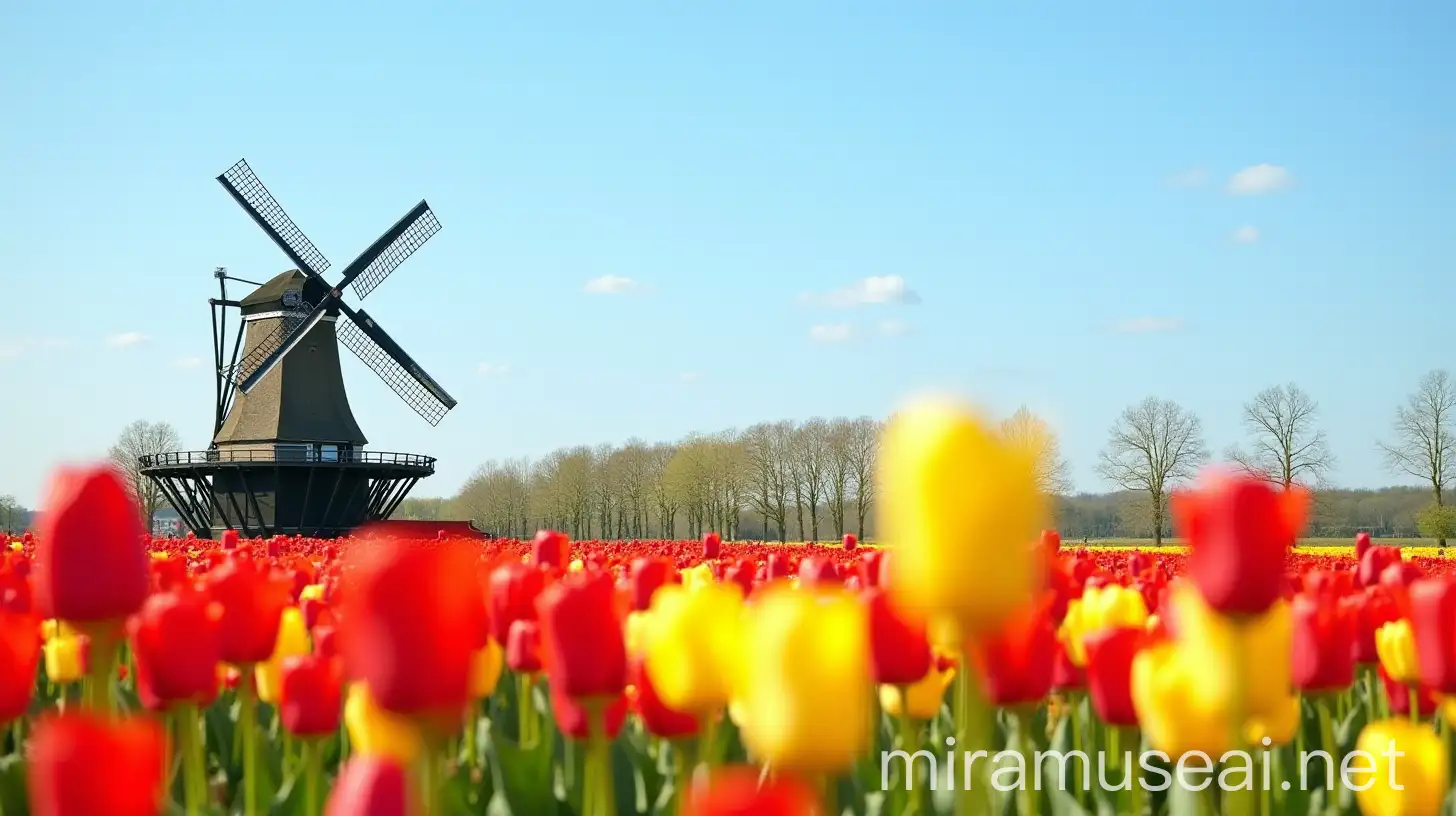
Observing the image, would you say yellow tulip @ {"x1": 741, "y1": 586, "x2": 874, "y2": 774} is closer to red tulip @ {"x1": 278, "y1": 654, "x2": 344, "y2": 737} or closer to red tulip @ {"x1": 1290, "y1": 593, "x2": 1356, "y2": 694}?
red tulip @ {"x1": 278, "y1": 654, "x2": 344, "y2": 737}

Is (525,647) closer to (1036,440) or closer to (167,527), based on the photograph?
(1036,440)

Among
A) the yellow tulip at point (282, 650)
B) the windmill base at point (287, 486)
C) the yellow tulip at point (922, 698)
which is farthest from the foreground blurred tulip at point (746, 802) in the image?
the windmill base at point (287, 486)

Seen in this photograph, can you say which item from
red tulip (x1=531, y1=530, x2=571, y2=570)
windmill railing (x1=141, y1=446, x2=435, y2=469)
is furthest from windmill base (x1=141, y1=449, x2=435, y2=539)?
red tulip (x1=531, y1=530, x2=571, y2=570)

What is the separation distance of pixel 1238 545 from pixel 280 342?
110 feet

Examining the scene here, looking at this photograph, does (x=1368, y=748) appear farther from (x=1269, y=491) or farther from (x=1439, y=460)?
(x=1439, y=460)

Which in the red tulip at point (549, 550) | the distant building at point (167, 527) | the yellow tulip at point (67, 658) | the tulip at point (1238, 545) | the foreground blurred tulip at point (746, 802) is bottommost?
the distant building at point (167, 527)

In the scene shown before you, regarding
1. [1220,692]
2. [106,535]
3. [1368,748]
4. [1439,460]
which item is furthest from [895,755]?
[1439,460]

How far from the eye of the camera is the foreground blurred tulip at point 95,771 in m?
0.90

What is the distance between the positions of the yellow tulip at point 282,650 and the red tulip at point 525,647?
453mm

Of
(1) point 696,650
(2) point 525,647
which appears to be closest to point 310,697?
(2) point 525,647

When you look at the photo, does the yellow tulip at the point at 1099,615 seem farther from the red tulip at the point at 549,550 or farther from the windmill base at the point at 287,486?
the windmill base at the point at 287,486

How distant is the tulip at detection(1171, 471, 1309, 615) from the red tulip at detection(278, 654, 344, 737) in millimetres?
1476

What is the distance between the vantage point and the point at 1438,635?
1979 millimetres

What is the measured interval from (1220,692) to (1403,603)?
160 cm
